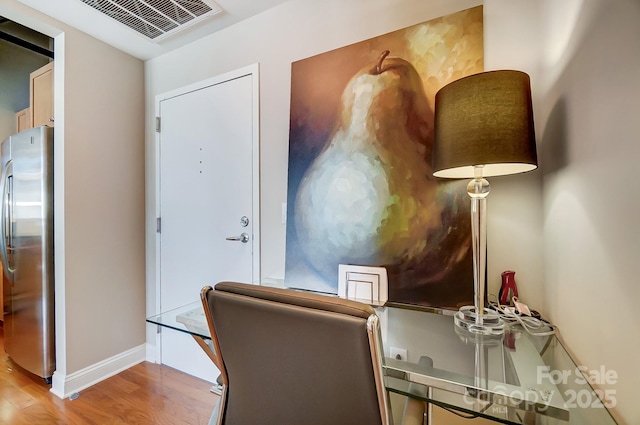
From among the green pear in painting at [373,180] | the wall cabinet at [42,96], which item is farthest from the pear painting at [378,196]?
the wall cabinet at [42,96]

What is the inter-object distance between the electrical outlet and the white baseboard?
2.25 meters

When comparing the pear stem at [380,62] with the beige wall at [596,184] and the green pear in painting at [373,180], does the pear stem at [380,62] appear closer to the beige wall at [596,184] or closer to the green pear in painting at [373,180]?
the green pear in painting at [373,180]

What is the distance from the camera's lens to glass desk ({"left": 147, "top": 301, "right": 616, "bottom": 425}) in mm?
684

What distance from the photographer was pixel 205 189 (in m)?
2.10

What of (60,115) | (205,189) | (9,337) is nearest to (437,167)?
(205,189)

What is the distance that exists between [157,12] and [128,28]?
1.15 ft

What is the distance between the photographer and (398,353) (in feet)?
3.24

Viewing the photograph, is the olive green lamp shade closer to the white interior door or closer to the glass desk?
the glass desk

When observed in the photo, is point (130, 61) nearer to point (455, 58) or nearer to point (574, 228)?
point (455, 58)

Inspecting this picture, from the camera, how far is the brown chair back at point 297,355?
2.00 ft

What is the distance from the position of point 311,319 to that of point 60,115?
241 cm

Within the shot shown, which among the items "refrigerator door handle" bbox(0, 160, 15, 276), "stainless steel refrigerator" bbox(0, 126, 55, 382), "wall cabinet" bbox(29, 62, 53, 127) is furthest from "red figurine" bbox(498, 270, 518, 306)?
"refrigerator door handle" bbox(0, 160, 15, 276)

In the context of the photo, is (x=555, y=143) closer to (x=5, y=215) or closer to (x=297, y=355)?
(x=297, y=355)

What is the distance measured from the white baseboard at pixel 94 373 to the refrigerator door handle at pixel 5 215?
3.16 ft
